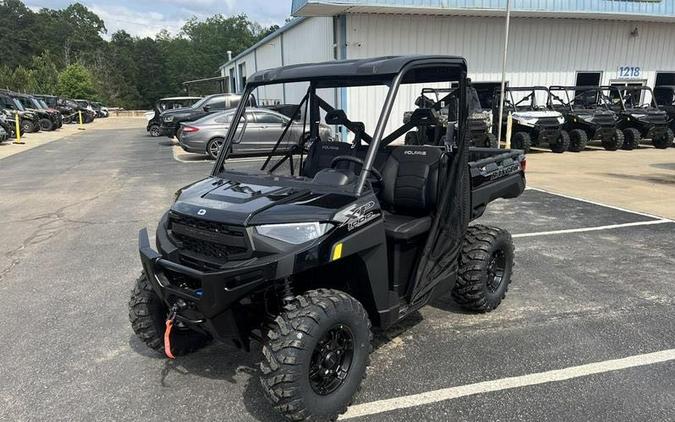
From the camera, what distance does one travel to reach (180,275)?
283 cm

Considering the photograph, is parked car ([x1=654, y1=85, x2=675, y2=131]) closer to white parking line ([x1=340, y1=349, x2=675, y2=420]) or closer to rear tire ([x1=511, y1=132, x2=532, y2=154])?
rear tire ([x1=511, y1=132, x2=532, y2=154])

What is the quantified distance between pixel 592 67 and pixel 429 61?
1994 centimetres

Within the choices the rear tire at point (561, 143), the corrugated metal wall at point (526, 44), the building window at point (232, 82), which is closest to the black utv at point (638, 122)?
the rear tire at point (561, 143)

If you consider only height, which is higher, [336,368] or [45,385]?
[336,368]

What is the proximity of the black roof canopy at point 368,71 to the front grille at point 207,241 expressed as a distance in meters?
1.26

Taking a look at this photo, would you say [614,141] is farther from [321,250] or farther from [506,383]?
[321,250]

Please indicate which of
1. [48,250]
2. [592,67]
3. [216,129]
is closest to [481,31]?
[592,67]

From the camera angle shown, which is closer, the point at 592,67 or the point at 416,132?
the point at 416,132

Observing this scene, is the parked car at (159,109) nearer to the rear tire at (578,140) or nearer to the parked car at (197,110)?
the parked car at (197,110)

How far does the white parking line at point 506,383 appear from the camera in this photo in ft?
9.93

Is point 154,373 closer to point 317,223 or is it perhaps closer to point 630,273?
point 317,223

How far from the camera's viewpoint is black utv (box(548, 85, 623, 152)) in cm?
1617

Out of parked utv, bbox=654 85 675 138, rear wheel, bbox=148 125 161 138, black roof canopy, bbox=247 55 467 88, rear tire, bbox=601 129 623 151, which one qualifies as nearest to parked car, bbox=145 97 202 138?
rear wheel, bbox=148 125 161 138

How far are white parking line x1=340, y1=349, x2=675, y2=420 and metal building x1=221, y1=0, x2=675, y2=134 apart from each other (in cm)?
1173
